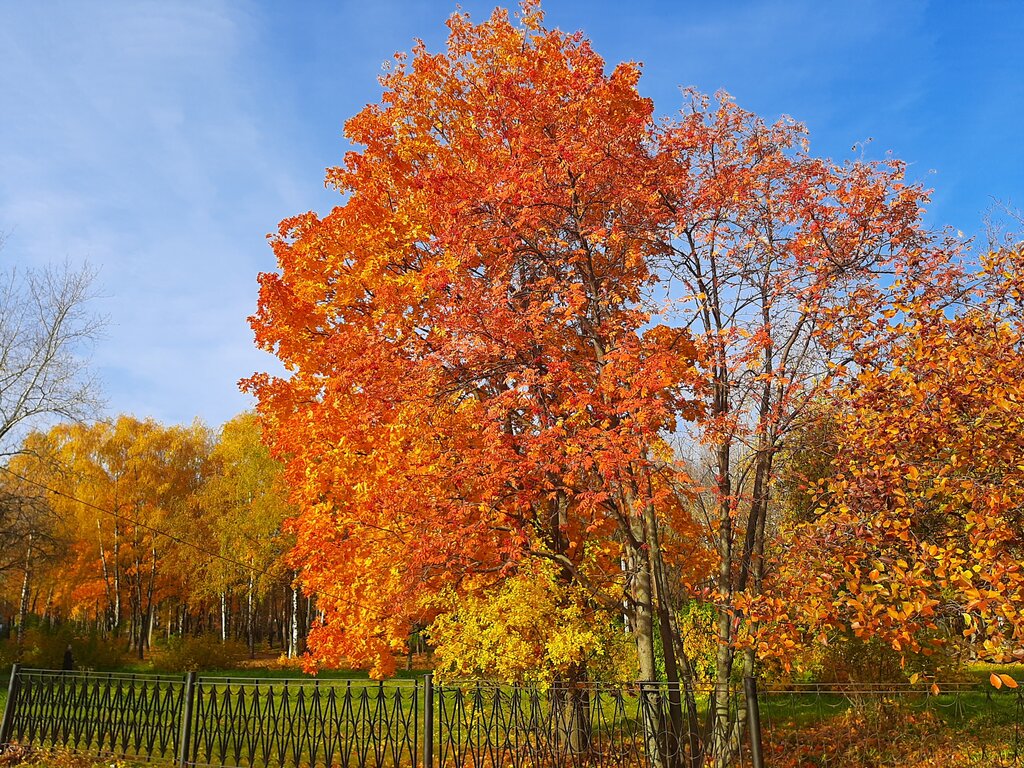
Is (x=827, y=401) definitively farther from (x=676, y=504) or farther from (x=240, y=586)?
(x=240, y=586)

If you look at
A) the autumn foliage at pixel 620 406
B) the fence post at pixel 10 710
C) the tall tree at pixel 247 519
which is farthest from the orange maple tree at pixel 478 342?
the tall tree at pixel 247 519

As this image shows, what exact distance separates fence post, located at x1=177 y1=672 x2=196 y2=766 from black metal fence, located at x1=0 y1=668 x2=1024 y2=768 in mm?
24

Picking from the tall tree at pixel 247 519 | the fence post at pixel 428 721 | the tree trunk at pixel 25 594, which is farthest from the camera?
the tall tree at pixel 247 519

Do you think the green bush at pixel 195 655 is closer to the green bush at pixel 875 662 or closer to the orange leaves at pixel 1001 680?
the green bush at pixel 875 662

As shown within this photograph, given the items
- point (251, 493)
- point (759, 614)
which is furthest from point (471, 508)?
point (251, 493)

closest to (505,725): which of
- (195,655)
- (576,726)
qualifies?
(576,726)

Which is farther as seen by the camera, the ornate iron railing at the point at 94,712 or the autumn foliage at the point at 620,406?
the ornate iron railing at the point at 94,712

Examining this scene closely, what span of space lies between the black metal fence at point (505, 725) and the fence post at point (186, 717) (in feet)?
0.08

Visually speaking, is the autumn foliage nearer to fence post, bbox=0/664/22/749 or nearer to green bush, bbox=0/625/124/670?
fence post, bbox=0/664/22/749

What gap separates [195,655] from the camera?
2588 centimetres

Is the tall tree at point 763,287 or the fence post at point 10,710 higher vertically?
the tall tree at point 763,287

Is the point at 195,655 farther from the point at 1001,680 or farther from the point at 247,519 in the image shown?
the point at 1001,680

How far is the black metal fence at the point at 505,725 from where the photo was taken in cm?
783

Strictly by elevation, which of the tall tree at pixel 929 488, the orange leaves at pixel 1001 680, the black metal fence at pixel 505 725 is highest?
the tall tree at pixel 929 488
